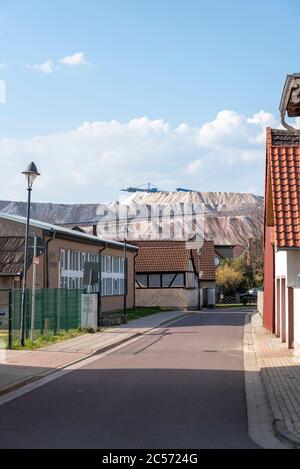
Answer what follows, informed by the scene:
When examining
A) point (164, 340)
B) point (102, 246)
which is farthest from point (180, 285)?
point (164, 340)

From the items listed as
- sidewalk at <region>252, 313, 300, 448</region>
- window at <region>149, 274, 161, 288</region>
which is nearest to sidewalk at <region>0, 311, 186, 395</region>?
sidewalk at <region>252, 313, 300, 448</region>

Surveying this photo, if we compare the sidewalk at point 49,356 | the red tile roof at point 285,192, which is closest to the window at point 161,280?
the sidewalk at point 49,356

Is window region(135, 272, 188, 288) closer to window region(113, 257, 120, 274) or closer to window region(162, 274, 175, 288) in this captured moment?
window region(162, 274, 175, 288)

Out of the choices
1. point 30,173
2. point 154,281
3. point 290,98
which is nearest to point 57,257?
point 30,173

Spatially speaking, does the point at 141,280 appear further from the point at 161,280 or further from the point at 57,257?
the point at 57,257

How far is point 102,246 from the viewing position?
4262 centimetres

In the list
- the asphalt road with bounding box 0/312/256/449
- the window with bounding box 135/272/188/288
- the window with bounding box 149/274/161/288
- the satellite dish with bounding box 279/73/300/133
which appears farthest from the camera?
the window with bounding box 149/274/161/288

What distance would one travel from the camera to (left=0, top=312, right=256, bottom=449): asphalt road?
8516mm

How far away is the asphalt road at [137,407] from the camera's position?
8.52m

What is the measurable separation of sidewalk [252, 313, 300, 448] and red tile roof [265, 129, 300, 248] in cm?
303

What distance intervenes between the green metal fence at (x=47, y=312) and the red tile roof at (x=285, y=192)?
7795 mm

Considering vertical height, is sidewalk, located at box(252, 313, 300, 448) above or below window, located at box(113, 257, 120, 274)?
below

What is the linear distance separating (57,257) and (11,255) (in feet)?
11.3

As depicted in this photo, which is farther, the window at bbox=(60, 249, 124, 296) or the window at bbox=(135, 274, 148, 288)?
the window at bbox=(135, 274, 148, 288)
